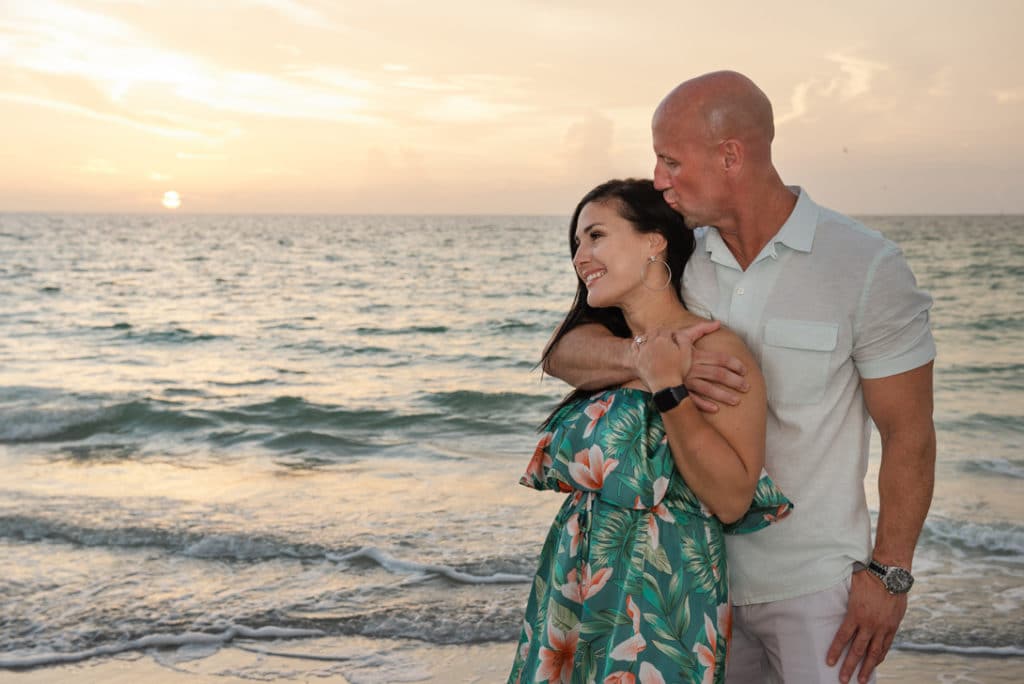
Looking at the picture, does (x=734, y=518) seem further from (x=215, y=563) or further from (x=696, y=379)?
(x=215, y=563)

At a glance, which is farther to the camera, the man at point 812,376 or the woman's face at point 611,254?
the woman's face at point 611,254

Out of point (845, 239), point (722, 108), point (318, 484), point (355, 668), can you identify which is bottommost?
point (318, 484)

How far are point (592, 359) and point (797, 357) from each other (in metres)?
0.50

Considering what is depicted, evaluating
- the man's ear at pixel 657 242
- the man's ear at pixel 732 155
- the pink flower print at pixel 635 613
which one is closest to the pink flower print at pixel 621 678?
the pink flower print at pixel 635 613

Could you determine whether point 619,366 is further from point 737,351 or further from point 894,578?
point 894,578

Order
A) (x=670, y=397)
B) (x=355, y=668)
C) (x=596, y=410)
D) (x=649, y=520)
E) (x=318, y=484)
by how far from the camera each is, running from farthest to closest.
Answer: (x=318, y=484) → (x=355, y=668) → (x=596, y=410) → (x=649, y=520) → (x=670, y=397)

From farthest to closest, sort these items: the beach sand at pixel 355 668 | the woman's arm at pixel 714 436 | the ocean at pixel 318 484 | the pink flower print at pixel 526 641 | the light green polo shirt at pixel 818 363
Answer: the ocean at pixel 318 484 < the beach sand at pixel 355 668 < the pink flower print at pixel 526 641 < the light green polo shirt at pixel 818 363 < the woman's arm at pixel 714 436

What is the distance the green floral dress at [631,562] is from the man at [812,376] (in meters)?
0.12

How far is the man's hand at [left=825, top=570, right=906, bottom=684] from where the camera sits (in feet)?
7.80

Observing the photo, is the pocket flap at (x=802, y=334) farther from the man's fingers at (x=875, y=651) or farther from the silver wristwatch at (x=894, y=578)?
the man's fingers at (x=875, y=651)

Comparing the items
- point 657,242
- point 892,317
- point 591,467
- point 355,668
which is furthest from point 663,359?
point 355,668

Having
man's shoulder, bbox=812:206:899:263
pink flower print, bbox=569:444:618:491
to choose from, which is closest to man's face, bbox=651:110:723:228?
man's shoulder, bbox=812:206:899:263

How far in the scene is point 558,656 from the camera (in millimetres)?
2439

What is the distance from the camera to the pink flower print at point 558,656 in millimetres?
2422
